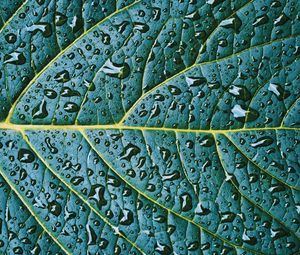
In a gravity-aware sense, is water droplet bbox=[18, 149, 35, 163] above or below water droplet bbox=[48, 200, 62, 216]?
above

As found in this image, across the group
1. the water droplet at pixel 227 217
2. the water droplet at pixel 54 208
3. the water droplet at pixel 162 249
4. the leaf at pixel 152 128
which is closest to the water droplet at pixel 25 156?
the leaf at pixel 152 128

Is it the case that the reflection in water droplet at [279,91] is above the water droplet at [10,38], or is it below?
below

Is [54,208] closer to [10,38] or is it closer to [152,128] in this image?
[152,128]

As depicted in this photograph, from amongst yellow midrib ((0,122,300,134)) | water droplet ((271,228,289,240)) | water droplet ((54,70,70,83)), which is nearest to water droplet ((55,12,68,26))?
water droplet ((54,70,70,83))

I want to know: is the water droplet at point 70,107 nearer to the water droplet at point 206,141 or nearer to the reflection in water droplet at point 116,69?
the reflection in water droplet at point 116,69

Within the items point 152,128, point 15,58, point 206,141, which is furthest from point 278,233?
point 15,58

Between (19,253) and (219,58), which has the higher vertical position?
(219,58)

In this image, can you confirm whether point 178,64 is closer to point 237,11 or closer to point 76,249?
point 237,11

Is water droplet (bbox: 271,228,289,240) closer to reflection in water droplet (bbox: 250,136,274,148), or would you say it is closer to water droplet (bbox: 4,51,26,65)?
reflection in water droplet (bbox: 250,136,274,148)

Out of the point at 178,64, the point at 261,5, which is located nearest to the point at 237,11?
the point at 261,5
